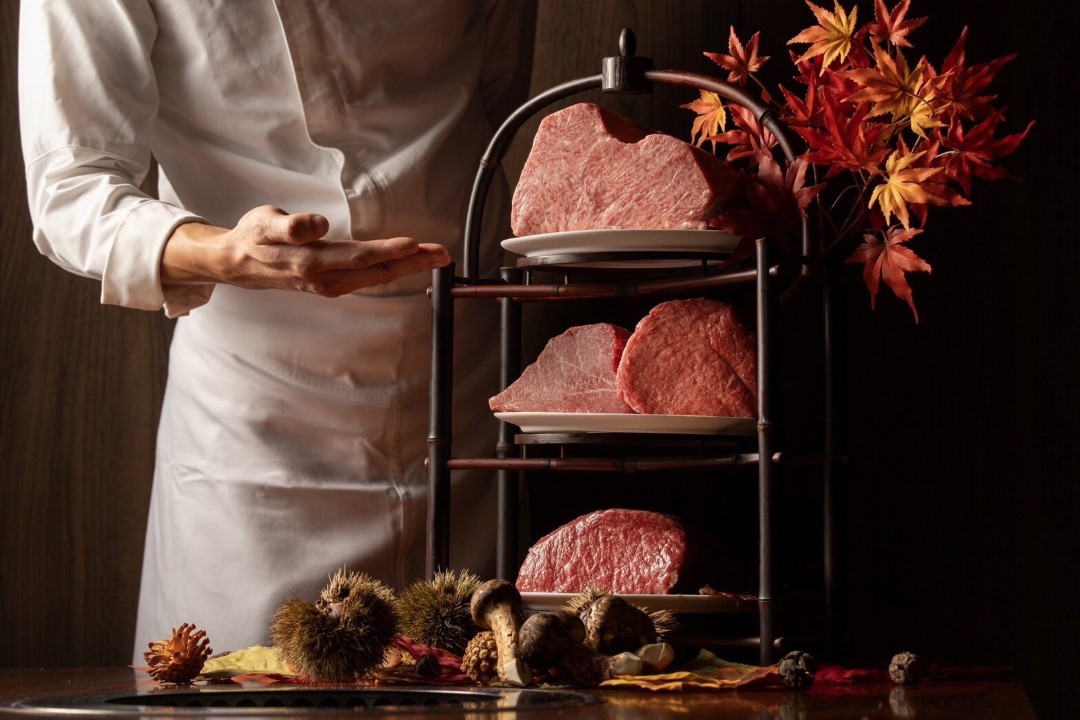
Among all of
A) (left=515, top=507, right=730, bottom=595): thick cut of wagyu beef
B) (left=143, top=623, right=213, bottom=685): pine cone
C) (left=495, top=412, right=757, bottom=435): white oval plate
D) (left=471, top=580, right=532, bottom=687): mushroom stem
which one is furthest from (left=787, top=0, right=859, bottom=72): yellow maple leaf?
(left=143, top=623, right=213, bottom=685): pine cone

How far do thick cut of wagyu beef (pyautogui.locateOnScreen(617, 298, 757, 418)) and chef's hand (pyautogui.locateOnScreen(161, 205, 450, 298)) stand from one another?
0.21 metres

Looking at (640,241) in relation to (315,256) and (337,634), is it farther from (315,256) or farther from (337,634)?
(337,634)

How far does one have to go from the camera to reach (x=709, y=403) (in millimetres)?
1163

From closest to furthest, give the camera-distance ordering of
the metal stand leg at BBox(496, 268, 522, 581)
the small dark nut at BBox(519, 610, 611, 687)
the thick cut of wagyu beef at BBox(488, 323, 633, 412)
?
the small dark nut at BBox(519, 610, 611, 687) → the thick cut of wagyu beef at BBox(488, 323, 633, 412) → the metal stand leg at BBox(496, 268, 522, 581)

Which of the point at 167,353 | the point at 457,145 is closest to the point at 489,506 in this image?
the point at 457,145

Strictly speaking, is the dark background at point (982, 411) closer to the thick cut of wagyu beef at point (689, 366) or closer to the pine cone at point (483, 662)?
the thick cut of wagyu beef at point (689, 366)

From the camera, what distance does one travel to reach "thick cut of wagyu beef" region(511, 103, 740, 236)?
46.2 inches

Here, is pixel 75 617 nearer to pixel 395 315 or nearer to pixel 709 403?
pixel 395 315

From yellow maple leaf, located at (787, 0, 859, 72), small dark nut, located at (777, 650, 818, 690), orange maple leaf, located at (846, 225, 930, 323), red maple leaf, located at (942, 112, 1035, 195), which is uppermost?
yellow maple leaf, located at (787, 0, 859, 72)

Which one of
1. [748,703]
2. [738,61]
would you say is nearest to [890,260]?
[738,61]

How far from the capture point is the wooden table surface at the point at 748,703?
0.86 metres

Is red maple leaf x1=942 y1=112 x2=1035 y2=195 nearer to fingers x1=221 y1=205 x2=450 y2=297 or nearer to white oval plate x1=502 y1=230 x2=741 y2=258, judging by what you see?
white oval plate x1=502 y1=230 x2=741 y2=258

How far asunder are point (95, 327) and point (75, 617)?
41 centimetres

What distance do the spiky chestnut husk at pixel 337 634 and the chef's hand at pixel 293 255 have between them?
0.99 feet
